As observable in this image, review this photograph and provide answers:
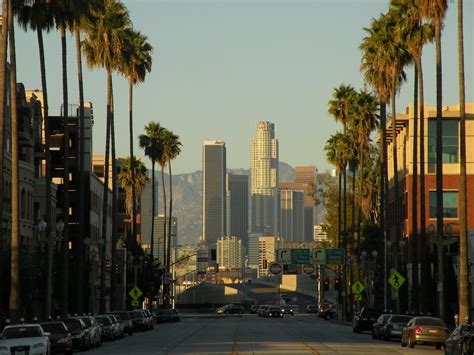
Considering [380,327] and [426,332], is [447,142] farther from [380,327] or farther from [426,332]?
[426,332]

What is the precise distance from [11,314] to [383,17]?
1657 inches

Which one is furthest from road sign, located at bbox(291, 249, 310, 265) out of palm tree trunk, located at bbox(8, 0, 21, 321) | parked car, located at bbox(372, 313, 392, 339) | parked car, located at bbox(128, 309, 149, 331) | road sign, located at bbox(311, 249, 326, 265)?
palm tree trunk, located at bbox(8, 0, 21, 321)

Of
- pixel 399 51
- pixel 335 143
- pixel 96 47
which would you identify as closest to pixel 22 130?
pixel 96 47

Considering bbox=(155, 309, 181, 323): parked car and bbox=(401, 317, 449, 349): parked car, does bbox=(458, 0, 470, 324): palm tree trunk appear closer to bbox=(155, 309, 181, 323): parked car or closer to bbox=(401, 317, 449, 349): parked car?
bbox=(401, 317, 449, 349): parked car

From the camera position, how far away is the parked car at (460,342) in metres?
35.5

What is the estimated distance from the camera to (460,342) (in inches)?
1420

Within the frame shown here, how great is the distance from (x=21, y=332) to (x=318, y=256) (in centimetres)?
9724

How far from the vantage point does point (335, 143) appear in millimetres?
132750

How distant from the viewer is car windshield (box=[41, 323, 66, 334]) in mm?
47600

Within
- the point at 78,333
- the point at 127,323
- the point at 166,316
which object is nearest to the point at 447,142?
the point at 166,316

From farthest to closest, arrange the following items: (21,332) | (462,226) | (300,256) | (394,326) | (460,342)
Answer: (300,256) → (394,326) → (462,226) → (21,332) → (460,342)

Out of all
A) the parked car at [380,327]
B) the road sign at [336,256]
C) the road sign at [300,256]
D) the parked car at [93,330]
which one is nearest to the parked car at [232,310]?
the road sign at [300,256]

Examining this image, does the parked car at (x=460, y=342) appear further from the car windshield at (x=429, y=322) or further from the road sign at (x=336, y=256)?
the road sign at (x=336, y=256)

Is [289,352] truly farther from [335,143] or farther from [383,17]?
[335,143]
